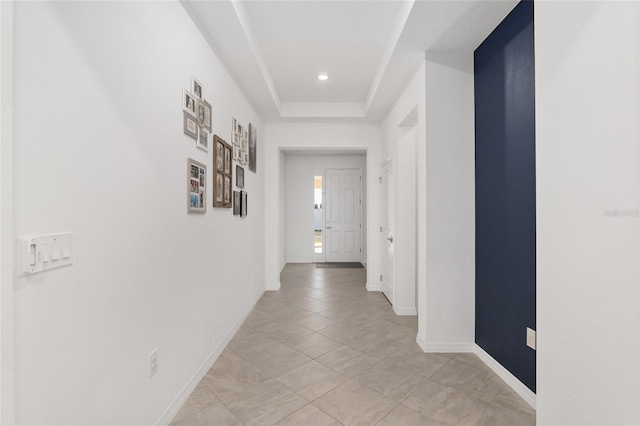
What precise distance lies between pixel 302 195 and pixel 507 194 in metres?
5.49

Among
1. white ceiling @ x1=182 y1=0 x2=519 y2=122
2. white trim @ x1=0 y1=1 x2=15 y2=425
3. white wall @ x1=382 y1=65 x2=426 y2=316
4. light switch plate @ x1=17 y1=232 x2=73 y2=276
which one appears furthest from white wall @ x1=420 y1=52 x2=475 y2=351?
white trim @ x1=0 y1=1 x2=15 y2=425

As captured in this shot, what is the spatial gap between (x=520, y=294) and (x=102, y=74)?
2.68 metres

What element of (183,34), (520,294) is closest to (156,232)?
(183,34)

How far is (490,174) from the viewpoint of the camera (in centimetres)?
243

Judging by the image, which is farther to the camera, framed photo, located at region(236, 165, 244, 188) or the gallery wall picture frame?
framed photo, located at region(236, 165, 244, 188)

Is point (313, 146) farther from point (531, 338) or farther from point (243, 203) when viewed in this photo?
point (531, 338)

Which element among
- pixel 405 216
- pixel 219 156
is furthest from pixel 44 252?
pixel 405 216

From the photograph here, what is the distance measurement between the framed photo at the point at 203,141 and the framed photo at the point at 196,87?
0.25 meters

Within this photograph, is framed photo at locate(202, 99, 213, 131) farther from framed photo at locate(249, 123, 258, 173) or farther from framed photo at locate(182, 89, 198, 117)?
framed photo at locate(249, 123, 258, 173)

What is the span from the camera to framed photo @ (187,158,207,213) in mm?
2062

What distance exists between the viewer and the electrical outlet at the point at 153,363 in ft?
5.22

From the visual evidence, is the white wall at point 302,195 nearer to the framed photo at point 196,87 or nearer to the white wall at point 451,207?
the white wall at point 451,207

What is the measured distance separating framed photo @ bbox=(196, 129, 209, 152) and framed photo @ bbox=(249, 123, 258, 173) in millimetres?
1508

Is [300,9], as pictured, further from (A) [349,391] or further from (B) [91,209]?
(A) [349,391]
